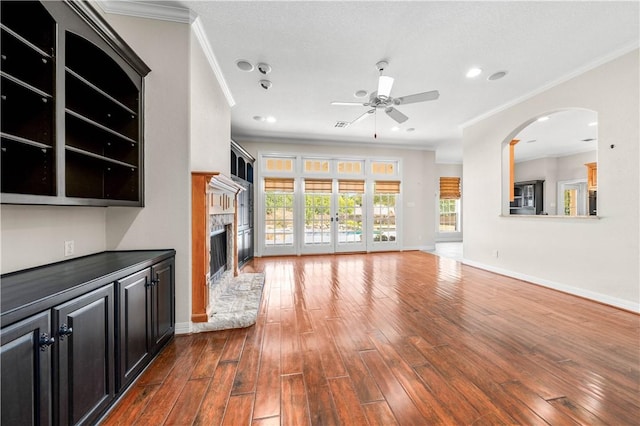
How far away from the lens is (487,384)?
1674 millimetres

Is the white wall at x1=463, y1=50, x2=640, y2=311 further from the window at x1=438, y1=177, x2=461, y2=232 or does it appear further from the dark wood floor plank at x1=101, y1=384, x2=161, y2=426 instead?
the dark wood floor plank at x1=101, y1=384, x2=161, y2=426

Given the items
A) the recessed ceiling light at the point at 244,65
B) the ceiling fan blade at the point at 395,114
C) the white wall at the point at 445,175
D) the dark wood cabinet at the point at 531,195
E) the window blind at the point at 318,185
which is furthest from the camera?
the white wall at the point at 445,175

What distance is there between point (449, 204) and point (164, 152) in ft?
31.8

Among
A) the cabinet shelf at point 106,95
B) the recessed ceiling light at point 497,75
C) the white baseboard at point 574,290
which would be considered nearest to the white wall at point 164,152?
the cabinet shelf at point 106,95

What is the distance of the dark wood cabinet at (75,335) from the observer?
0.96 m

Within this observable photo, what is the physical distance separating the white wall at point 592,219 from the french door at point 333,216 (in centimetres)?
310

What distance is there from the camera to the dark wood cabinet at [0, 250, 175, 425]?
3.14ft

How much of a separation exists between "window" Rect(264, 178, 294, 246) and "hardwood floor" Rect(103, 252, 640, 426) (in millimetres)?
3254

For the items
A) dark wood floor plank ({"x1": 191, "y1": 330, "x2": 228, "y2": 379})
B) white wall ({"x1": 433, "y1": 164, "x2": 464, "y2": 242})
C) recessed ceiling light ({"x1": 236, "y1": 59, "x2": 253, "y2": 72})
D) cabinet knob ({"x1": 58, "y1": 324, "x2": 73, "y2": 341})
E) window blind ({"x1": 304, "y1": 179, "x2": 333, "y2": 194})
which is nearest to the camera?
cabinet knob ({"x1": 58, "y1": 324, "x2": 73, "y2": 341})

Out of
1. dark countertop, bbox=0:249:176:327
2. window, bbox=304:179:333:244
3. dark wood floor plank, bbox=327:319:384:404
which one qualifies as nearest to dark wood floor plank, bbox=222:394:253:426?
dark wood floor plank, bbox=327:319:384:404

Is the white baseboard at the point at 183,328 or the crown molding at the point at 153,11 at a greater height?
the crown molding at the point at 153,11

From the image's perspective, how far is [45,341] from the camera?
41.4 inches

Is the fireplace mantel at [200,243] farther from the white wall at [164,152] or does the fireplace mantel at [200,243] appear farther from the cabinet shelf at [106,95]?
the cabinet shelf at [106,95]

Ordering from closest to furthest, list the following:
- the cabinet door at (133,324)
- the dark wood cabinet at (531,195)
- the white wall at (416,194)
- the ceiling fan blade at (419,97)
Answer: the cabinet door at (133,324)
the ceiling fan blade at (419,97)
the white wall at (416,194)
the dark wood cabinet at (531,195)
